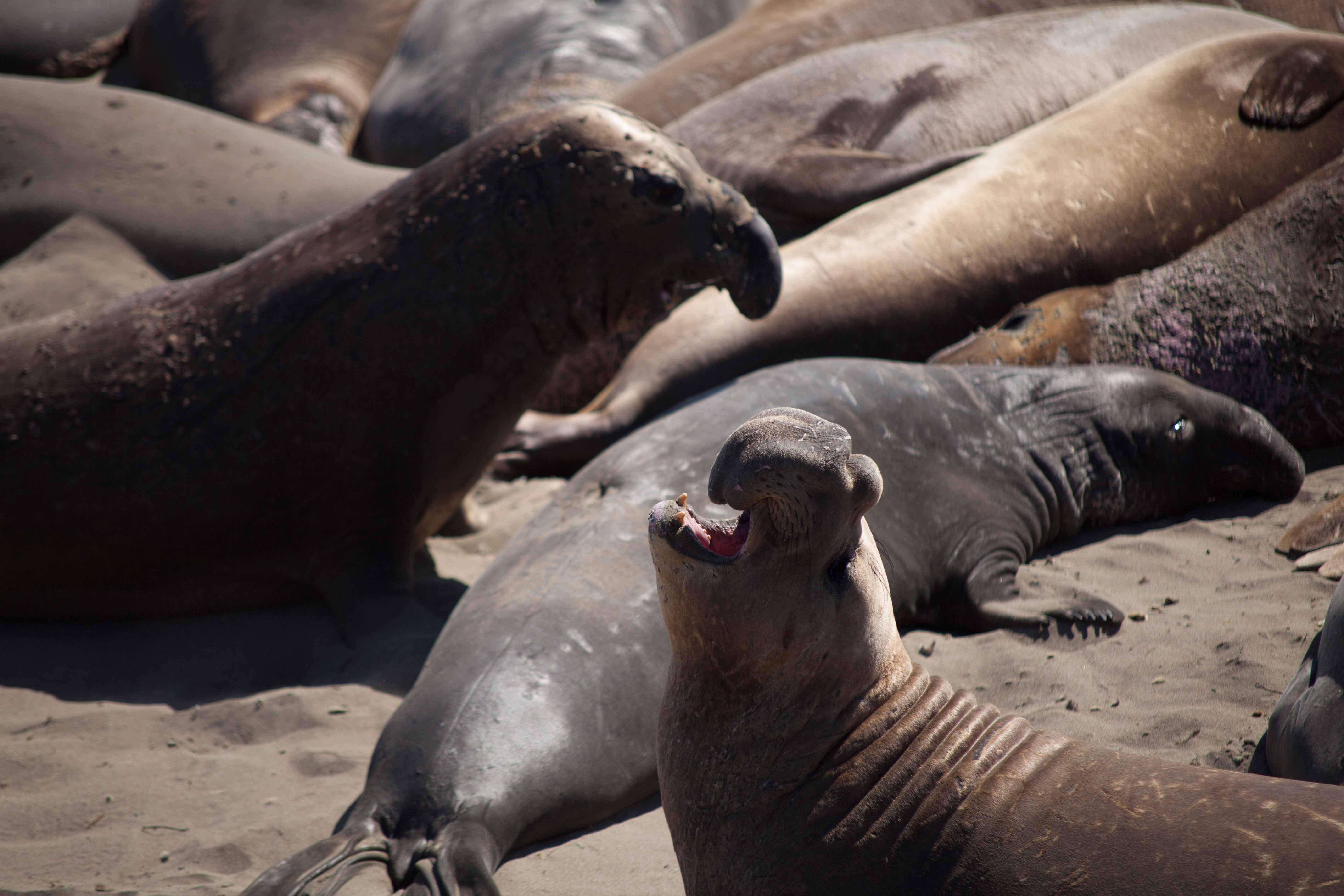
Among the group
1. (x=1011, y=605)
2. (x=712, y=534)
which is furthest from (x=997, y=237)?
(x=712, y=534)

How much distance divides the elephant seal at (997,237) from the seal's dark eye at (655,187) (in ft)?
3.30

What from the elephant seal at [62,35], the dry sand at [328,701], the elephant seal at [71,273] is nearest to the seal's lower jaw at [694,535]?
the dry sand at [328,701]

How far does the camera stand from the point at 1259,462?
3.59 m

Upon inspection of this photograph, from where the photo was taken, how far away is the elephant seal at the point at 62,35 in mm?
8547

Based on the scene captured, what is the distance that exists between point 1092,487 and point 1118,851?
234cm

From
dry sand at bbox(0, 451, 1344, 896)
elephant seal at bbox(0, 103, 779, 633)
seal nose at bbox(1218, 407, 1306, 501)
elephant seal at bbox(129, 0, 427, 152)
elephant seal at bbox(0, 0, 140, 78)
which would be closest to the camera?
dry sand at bbox(0, 451, 1344, 896)

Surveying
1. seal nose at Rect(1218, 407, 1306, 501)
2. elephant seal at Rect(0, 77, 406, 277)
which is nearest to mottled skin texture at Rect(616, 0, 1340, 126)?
elephant seal at Rect(0, 77, 406, 277)

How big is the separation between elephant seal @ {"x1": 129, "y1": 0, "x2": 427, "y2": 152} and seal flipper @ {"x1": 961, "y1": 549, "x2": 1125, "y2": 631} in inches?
239

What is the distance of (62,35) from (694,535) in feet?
31.2

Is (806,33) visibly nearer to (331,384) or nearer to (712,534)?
(331,384)

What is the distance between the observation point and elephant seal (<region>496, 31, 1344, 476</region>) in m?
4.39

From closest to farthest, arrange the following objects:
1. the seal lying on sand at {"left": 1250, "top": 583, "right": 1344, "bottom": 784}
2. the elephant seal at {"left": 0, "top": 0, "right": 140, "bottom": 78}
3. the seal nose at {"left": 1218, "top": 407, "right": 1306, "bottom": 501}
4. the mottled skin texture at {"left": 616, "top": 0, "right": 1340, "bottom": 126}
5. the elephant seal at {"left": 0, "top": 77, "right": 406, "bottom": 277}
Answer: the seal lying on sand at {"left": 1250, "top": 583, "right": 1344, "bottom": 784}
the seal nose at {"left": 1218, "top": 407, "right": 1306, "bottom": 501}
the elephant seal at {"left": 0, "top": 77, "right": 406, "bottom": 277}
the mottled skin texture at {"left": 616, "top": 0, "right": 1340, "bottom": 126}
the elephant seal at {"left": 0, "top": 0, "right": 140, "bottom": 78}

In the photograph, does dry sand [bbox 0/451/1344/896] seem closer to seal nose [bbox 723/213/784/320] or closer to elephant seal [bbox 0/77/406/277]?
seal nose [bbox 723/213/784/320]

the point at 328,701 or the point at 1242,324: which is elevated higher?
the point at 1242,324
